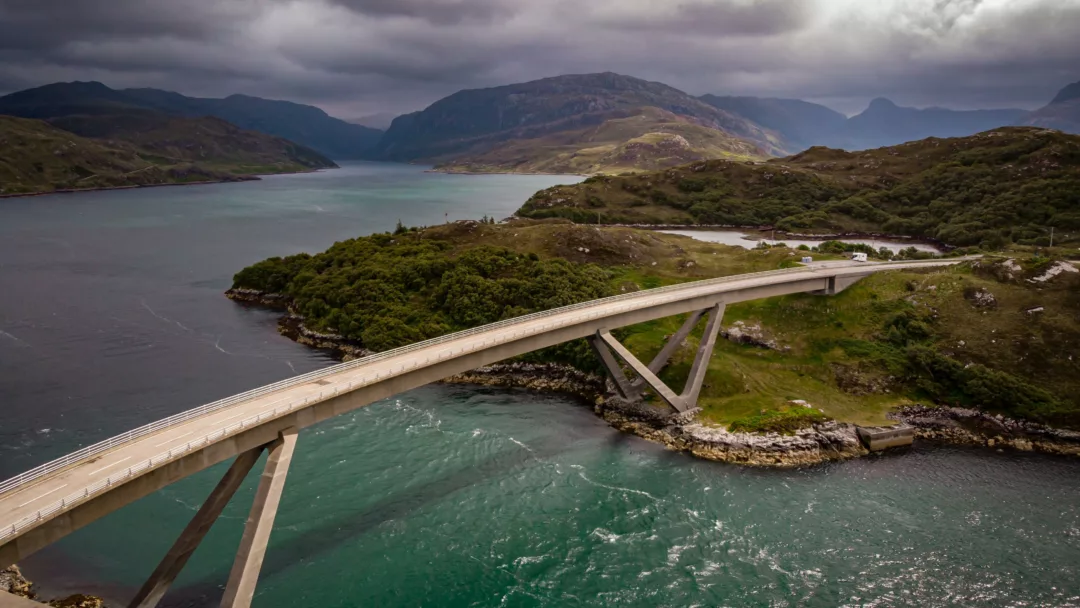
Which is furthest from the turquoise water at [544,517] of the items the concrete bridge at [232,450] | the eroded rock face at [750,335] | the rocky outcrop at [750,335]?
the eroded rock face at [750,335]

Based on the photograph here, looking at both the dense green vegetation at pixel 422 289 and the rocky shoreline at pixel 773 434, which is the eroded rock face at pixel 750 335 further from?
the dense green vegetation at pixel 422 289

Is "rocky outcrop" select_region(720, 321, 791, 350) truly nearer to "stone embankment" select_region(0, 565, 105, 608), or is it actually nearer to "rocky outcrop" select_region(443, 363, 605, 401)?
"rocky outcrop" select_region(443, 363, 605, 401)

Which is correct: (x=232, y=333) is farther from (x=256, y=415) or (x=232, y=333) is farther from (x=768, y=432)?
(x=768, y=432)

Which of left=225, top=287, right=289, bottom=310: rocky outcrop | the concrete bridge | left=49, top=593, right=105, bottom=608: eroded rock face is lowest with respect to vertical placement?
left=49, top=593, right=105, bottom=608: eroded rock face

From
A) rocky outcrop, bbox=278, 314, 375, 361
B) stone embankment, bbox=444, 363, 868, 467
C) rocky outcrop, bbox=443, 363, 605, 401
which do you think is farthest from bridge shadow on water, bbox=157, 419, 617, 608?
rocky outcrop, bbox=278, 314, 375, 361

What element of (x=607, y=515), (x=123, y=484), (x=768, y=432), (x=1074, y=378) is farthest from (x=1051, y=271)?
(x=123, y=484)

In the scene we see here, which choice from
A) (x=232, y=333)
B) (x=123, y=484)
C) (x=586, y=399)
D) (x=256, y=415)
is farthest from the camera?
(x=232, y=333)

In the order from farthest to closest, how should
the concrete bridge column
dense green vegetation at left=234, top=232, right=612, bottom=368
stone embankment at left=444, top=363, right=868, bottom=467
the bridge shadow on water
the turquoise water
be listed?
1. dense green vegetation at left=234, top=232, right=612, bottom=368
2. stone embankment at left=444, top=363, right=868, bottom=467
3. the turquoise water
4. the bridge shadow on water
5. the concrete bridge column
